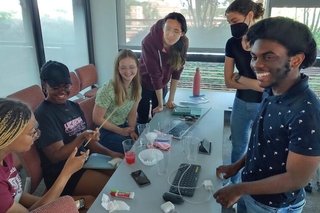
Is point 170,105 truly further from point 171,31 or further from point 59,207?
point 59,207

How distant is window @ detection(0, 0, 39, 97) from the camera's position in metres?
2.46

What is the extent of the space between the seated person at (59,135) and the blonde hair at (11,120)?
0.40m

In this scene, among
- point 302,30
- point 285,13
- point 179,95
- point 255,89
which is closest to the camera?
point 302,30

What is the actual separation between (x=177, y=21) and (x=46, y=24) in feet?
6.07

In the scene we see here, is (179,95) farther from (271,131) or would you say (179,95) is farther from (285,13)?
(285,13)

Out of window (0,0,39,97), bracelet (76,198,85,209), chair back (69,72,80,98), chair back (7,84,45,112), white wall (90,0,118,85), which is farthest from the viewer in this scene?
white wall (90,0,118,85)

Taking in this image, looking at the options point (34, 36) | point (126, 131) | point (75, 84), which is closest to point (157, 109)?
point (126, 131)

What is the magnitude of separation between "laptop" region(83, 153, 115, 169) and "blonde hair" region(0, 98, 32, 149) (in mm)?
638

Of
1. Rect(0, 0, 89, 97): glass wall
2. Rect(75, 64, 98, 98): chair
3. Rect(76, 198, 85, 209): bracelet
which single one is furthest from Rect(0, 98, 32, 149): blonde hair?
Rect(75, 64, 98, 98): chair

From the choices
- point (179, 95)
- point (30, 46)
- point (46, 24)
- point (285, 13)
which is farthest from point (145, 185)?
point (285, 13)

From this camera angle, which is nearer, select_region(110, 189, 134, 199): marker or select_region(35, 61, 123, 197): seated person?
select_region(110, 189, 134, 199): marker

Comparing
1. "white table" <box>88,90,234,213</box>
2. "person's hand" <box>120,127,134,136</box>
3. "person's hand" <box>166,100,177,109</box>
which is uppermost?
"person's hand" <box>166,100,177,109</box>

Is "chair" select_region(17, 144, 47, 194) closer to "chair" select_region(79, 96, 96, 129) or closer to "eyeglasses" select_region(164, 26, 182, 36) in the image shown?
"chair" select_region(79, 96, 96, 129)

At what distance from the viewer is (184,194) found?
3.81 ft
